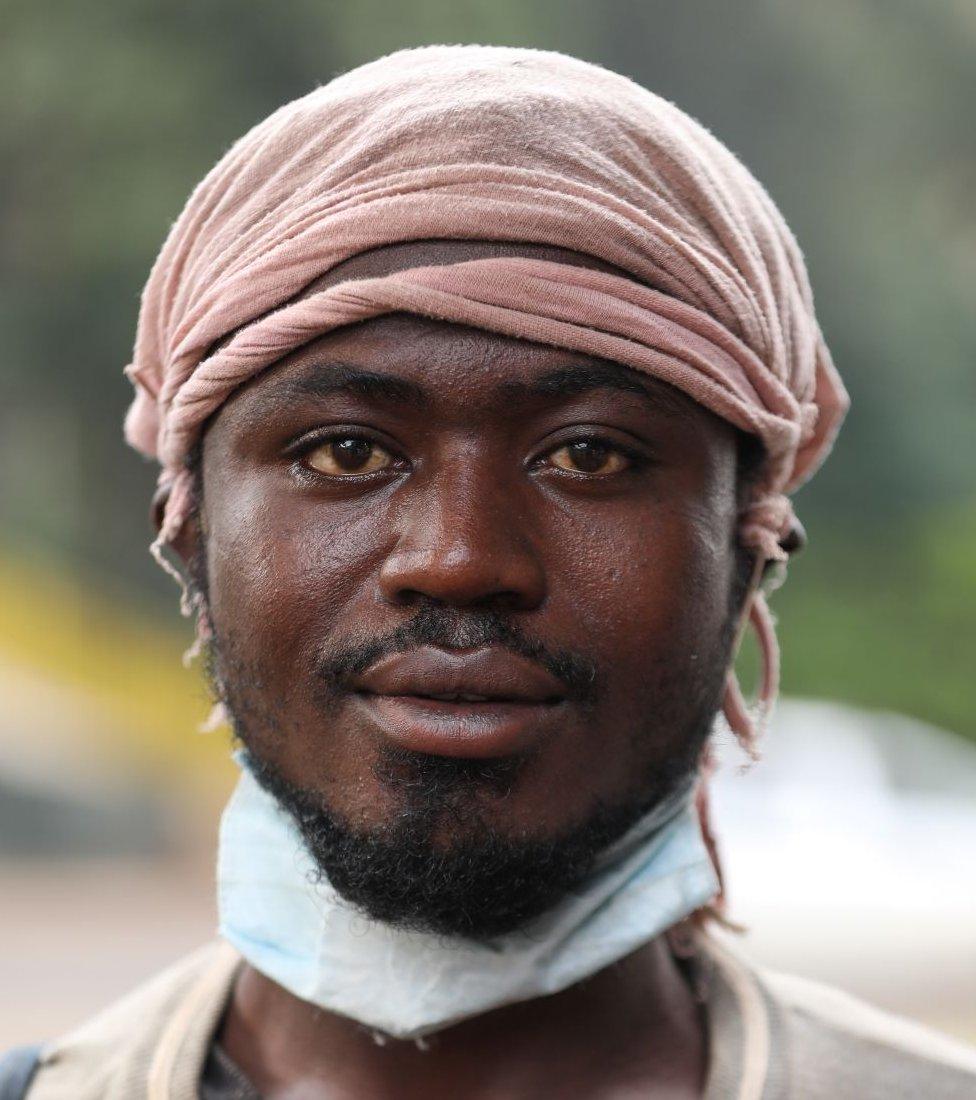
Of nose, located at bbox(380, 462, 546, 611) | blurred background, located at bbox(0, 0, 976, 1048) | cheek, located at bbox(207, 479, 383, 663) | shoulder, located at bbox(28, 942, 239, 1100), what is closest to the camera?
Result: nose, located at bbox(380, 462, 546, 611)

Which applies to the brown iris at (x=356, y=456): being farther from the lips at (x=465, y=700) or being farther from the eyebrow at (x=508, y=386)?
the lips at (x=465, y=700)

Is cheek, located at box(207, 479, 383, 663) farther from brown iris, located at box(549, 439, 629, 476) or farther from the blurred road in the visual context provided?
the blurred road

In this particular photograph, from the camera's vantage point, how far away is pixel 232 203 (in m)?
2.69

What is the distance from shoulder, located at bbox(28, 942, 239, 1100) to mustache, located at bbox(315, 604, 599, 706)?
71 centimetres

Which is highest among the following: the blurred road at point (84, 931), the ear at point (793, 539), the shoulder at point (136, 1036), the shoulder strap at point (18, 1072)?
the ear at point (793, 539)

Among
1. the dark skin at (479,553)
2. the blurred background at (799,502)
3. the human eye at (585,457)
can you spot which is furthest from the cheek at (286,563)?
the blurred background at (799,502)

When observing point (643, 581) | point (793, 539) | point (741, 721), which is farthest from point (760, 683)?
point (643, 581)

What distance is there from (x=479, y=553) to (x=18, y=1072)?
119cm

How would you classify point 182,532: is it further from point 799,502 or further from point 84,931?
point 799,502

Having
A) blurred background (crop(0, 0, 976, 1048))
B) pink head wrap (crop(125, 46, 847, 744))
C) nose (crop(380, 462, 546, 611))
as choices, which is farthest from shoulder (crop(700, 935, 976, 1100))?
blurred background (crop(0, 0, 976, 1048))

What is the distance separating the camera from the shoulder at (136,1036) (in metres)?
2.73

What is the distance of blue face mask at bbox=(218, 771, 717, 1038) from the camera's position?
2586mm

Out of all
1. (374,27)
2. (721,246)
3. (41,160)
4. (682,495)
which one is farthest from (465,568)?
(41,160)

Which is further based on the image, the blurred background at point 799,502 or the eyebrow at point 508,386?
the blurred background at point 799,502
